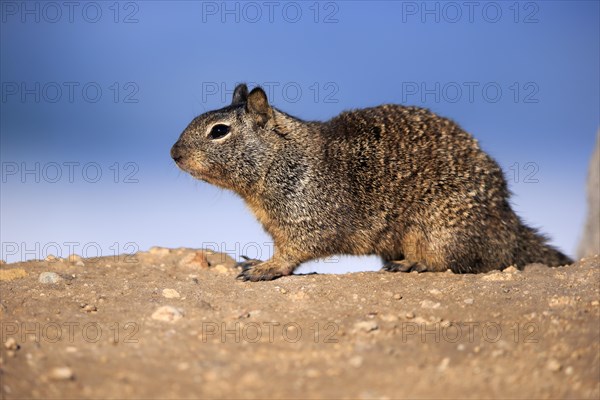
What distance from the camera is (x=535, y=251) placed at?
877 cm

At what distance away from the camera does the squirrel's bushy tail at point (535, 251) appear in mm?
8656

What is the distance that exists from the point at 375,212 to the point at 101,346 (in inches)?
150

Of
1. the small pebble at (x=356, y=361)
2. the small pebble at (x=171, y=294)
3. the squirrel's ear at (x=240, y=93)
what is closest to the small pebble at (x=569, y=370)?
the small pebble at (x=356, y=361)

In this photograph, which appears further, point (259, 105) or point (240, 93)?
point (240, 93)

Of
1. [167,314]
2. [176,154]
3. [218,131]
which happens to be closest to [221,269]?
[176,154]

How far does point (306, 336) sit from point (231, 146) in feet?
10.5

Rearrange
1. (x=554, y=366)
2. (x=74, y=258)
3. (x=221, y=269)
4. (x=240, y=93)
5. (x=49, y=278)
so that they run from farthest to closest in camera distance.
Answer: (x=240, y=93) < (x=74, y=258) < (x=221, y=269) < (x=49, y=278) < (x=554, y=366)

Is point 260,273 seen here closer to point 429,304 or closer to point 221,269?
point 221,269

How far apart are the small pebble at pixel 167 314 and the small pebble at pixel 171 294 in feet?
2.29

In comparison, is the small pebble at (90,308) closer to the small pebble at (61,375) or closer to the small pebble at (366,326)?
the small pebble at (61,375)

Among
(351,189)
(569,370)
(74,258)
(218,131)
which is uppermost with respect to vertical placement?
(218,131)

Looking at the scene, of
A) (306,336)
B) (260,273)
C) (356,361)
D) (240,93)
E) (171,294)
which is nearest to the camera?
(356,361)

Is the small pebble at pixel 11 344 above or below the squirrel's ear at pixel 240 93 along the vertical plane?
below

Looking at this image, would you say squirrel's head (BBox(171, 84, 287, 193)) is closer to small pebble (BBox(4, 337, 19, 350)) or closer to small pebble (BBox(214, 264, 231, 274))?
small pebble (BBox(214, 264, 231, 274))
